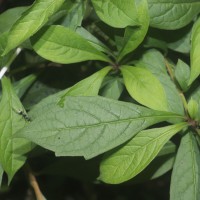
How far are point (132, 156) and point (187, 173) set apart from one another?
0.13 meters

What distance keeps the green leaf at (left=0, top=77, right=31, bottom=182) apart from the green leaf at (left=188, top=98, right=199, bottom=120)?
37 centimetres

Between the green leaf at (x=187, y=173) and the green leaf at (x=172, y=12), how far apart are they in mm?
265

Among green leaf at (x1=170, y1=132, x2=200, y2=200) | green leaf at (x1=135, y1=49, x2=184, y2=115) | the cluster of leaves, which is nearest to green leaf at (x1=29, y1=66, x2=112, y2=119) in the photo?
the cluster of leaves

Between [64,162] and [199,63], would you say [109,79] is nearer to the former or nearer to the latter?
[199,63]

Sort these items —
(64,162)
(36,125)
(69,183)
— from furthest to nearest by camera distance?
(69,183), (64,162), (36,125)

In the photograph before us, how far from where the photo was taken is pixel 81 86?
94cm

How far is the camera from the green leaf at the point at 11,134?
949 mm

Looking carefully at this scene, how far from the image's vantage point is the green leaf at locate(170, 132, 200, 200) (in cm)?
89

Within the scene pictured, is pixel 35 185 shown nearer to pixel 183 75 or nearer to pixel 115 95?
pixel 115 95

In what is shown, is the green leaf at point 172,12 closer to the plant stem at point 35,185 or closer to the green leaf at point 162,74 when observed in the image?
the green leaf at point 162,74

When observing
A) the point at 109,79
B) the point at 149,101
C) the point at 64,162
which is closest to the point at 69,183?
the point at 64,162

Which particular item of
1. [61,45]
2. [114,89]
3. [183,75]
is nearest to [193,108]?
[183,75]

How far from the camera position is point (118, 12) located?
878 millimetres

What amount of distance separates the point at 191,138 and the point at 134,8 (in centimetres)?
31
